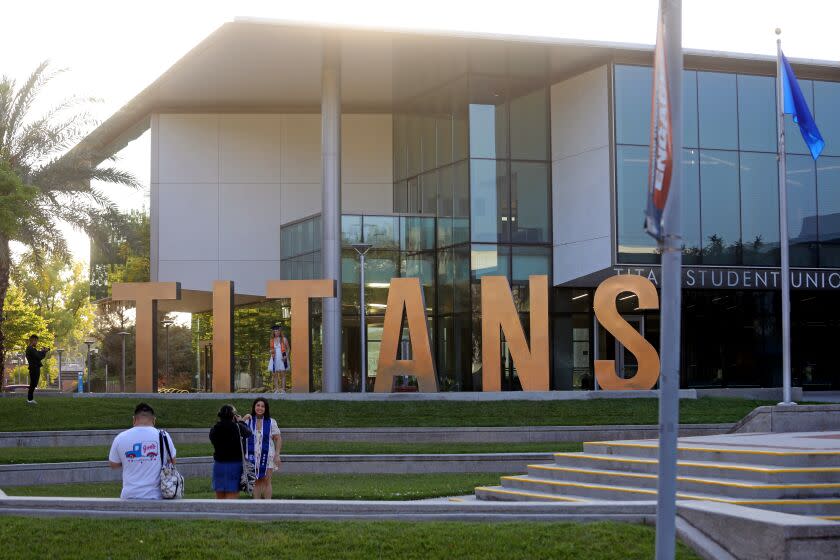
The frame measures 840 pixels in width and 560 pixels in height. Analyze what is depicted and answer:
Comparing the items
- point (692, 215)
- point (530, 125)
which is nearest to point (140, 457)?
point (692, 215)

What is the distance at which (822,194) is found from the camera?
39.4 meters

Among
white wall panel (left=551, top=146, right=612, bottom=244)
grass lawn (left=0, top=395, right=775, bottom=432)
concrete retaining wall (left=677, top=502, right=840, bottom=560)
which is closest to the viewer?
concrete retaining wall (left=677, top=502, right=840, bottom=560)

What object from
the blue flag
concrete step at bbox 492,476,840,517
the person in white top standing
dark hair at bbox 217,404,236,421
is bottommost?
concrete step at bbox 492,476,840,517

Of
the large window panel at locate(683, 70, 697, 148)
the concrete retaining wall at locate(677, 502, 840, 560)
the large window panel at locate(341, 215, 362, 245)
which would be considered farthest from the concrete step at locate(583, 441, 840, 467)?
the large window panel at locate(683, 70, 697, 148)

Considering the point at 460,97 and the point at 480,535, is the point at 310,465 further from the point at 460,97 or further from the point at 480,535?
the point at 460,97

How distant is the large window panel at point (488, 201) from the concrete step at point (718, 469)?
20.9 m

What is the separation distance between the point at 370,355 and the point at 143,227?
32.8 ft

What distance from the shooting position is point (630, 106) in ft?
121

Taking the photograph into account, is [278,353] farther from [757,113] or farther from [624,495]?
[624,495]

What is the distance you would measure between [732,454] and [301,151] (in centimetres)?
A: 3074

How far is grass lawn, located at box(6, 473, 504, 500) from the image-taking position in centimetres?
1711

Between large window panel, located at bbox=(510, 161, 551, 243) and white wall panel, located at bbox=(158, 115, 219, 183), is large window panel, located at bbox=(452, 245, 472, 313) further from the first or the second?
white wall panel, located at bbox=(158, 115, 219, 183)

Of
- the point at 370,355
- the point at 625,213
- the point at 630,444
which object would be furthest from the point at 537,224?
the point at 630,444

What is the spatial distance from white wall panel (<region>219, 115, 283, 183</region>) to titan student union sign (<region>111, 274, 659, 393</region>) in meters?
11.0
